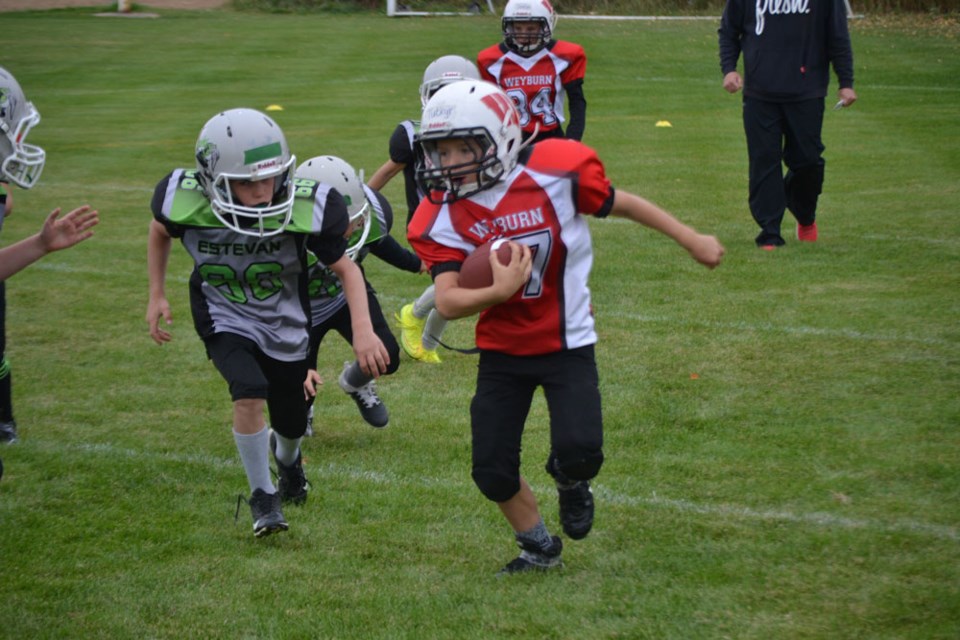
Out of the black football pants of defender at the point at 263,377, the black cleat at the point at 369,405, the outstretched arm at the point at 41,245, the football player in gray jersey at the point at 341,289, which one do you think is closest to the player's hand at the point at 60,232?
the outstretched arm at the point at 41,245

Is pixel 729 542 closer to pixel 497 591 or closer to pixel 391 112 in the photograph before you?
pixel 497 591

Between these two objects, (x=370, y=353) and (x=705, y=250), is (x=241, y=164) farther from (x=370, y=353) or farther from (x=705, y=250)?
(x=705, y=250)

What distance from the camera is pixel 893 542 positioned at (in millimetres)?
4395

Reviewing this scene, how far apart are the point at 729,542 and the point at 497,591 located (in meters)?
0.91

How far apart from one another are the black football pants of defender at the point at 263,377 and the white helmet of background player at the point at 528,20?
4334 mm

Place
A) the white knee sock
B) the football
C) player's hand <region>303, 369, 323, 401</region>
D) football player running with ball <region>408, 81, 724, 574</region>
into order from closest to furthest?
the football → football player running with ball <region>408, 81, 724, 574</region> → the white knee sock → player's hand <region>303, 369, 323, 401</region>

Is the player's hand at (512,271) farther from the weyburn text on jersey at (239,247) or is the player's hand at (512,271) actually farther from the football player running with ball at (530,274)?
the weyburn text on jersey at (239,247)

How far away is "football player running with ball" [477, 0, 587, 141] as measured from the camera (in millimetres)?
8656

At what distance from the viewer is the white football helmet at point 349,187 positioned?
5754mm

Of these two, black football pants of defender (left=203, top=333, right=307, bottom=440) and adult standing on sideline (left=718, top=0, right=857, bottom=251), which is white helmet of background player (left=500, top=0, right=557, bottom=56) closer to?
adult standing on sideline (left=718, top=0, right=857, bottom=251)

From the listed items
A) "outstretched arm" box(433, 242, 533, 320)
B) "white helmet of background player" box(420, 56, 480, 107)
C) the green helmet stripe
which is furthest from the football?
"white helmet of background player" box(420, 56, 480, 107)

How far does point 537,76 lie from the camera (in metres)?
8.68

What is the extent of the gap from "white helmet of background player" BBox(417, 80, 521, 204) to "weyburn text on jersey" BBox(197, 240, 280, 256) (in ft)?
2.63

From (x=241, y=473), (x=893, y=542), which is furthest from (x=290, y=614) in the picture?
(x=893, y=542)
